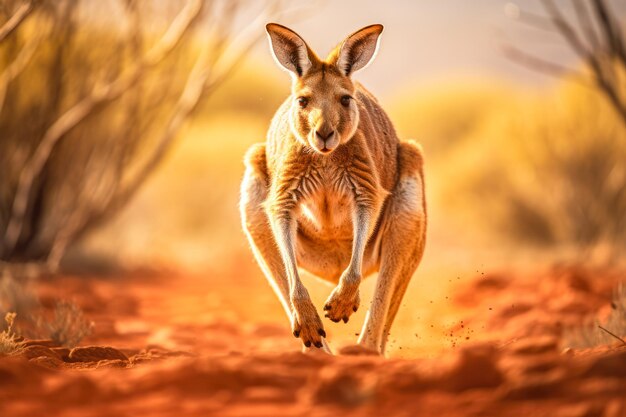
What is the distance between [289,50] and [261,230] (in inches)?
46.5

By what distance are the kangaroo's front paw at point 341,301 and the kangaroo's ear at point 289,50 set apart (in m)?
1.44

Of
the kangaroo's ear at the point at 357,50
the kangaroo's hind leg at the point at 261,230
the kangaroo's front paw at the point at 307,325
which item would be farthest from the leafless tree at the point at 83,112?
the kangaroo's front paw at the point at 307,325

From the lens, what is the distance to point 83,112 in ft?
29.1

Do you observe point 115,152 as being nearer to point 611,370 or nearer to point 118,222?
point 118,222

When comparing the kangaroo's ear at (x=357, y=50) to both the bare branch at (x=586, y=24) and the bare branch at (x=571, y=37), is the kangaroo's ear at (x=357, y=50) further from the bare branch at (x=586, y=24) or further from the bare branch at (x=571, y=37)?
the bare branch at (x=586, y=24)

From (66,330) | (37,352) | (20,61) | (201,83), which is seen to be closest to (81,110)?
(20,61)

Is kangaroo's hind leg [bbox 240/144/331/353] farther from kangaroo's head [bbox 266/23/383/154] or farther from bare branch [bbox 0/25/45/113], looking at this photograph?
bare branch [bbox 0/25/45/113]

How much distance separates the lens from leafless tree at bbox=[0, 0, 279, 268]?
943 centimetres

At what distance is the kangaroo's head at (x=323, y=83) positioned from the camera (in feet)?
17.5

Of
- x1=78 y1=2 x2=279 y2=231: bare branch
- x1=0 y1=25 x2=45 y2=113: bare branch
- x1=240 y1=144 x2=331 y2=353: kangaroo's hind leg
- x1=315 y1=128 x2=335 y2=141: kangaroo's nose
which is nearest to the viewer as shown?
x1=315 y1=128 x2=335 y2=141: kangaroo's nose

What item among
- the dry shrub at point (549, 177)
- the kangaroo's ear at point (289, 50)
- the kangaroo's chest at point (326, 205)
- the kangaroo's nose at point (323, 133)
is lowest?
the dry shrub at point (549, 177)

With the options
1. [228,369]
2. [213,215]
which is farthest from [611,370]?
[213,215]

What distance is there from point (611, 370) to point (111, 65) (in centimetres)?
745

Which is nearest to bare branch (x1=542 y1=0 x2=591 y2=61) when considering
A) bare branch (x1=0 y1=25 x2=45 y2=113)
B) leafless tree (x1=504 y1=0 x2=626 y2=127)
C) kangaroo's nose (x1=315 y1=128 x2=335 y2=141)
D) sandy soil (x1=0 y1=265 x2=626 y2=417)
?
leafless tree (x1=504 y1=0 x2=626 y2=127)
